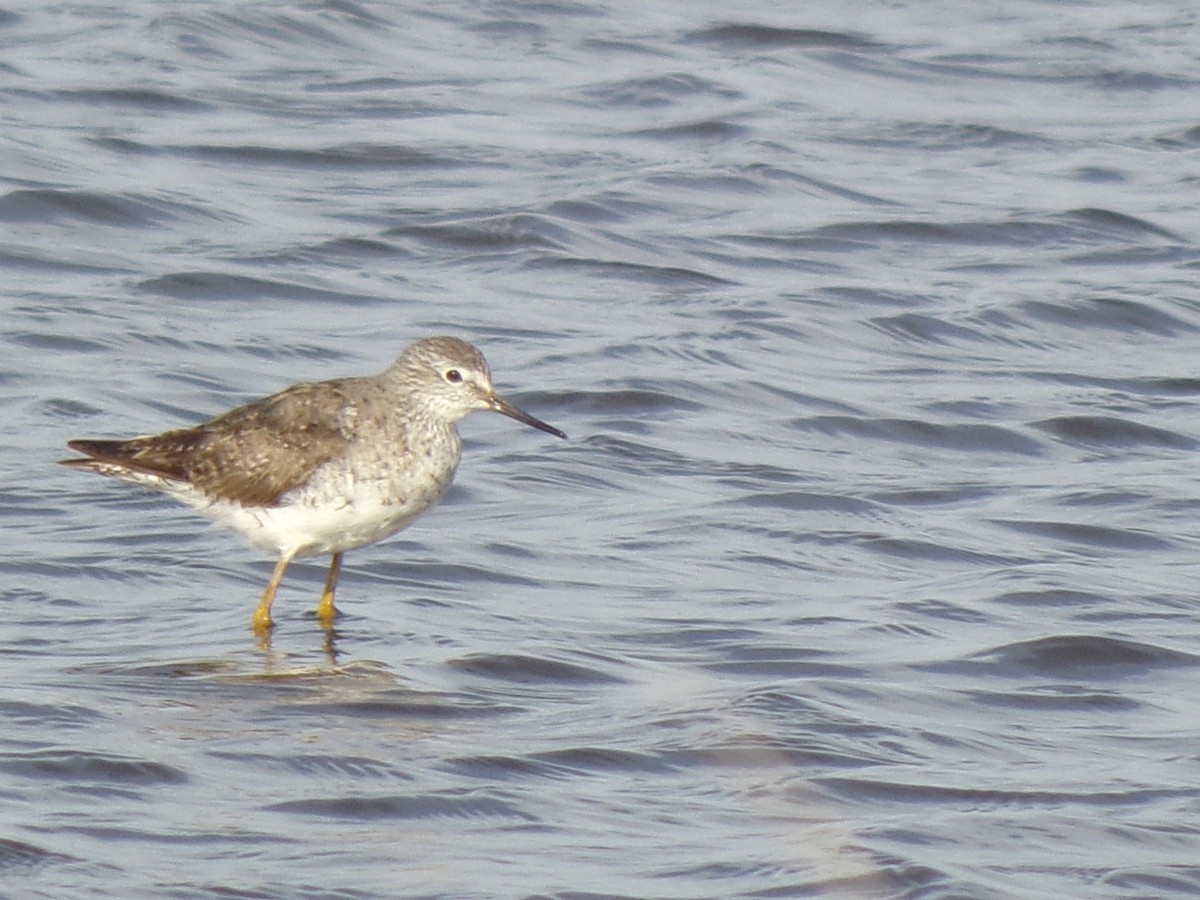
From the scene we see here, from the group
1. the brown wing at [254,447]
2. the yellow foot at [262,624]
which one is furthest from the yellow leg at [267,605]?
the brown wing at [254,447]

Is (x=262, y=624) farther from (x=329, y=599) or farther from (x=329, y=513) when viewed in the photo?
(x=329, y=513)

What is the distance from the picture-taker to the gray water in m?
7.55

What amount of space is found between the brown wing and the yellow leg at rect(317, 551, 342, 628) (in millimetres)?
433

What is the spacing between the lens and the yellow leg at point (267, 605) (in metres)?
9.74

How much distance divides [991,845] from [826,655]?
2042 mm

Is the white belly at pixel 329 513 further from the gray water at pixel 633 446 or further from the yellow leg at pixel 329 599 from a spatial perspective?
the gray water at pixel 633 446

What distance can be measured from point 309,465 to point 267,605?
61cm

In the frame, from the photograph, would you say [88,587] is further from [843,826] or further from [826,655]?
[843,826]

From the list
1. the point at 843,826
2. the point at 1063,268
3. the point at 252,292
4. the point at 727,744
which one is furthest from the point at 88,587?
the point at 1063,268

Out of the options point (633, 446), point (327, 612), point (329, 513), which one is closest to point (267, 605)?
point (327, 612)

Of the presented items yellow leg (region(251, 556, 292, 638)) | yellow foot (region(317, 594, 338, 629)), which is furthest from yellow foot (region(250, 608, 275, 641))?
yellow foot (region(317, 594, 338, 629))

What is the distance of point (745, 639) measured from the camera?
957 cm

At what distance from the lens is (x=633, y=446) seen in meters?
12.4

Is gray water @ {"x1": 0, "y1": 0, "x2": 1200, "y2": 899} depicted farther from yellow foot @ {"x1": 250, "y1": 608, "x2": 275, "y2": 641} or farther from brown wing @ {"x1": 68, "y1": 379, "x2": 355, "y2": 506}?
brown wing @ {"x1": 68, "y1": 379, "x2": 355, "y2": 506}
